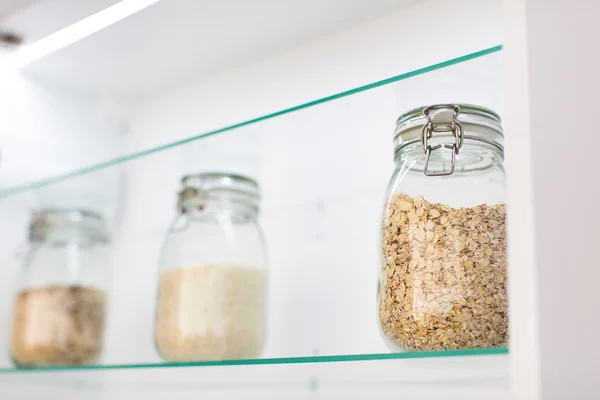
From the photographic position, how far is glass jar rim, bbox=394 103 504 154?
1.83ft

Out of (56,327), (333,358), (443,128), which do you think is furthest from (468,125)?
(56,327)

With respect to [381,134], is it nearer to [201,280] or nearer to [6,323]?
[201,280]

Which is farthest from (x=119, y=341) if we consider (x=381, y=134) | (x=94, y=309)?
(x=381, y=134)

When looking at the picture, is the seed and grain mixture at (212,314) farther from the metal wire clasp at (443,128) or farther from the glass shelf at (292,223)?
the metal wire clasp at (443,128)

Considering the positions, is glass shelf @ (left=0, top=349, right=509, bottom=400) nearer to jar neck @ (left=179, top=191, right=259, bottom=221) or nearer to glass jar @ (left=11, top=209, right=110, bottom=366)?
glass jar @ (left=11, top=209, right=110, bottom=366)

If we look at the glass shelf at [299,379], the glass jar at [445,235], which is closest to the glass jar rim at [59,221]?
the glass shelf at [299,379]

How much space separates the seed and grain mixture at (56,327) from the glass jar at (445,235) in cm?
40

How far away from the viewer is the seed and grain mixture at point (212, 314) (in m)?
0.67

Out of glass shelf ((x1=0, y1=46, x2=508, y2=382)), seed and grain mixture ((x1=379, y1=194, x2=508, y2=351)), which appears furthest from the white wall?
seed and grain mixture ((x1=379, y1=194, x2=508, y2=351))

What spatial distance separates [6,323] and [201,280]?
0.32 metres

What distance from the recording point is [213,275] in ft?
2.26

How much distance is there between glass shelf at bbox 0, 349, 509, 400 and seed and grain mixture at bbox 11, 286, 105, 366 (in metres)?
0.02

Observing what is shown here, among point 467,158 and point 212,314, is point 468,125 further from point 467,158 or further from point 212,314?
point 212,314

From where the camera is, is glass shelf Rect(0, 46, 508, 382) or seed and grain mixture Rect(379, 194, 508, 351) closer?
seed and grain mixture Rect(379, 194, 508, 351)
